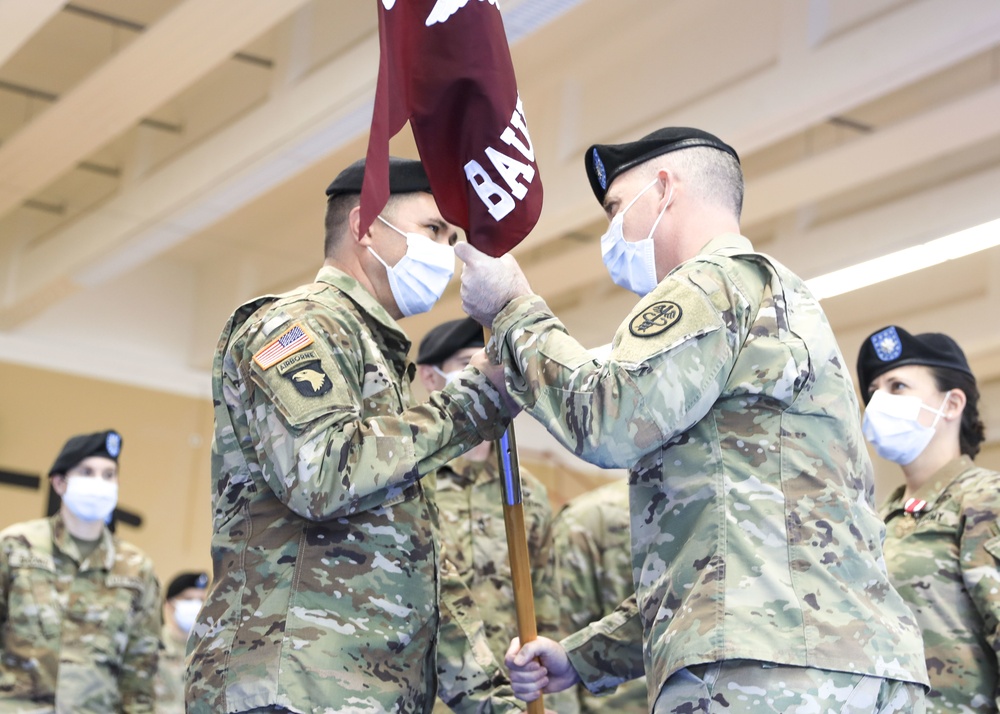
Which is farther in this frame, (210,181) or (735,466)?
(210,181)

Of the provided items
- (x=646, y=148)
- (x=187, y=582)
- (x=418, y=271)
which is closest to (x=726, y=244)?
(x=646, y=148)

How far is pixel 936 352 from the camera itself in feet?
11.8

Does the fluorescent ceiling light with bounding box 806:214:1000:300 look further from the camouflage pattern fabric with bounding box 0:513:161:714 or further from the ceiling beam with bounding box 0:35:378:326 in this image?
the camouflage pattern fabric with bounding box 0:513:161:714

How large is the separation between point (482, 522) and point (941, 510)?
1391mm

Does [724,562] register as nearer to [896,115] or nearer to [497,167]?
[497,167]

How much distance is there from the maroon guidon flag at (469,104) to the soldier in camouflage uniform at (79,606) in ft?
10.2

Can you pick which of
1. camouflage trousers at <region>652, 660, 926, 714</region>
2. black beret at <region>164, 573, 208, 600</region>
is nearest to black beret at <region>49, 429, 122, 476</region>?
black beret at <region>164, 573, 208, 600</region>

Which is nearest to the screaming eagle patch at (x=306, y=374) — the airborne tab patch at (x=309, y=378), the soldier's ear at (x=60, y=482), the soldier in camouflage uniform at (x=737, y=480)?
A: the airborne tab patch at (x=309, y=378)

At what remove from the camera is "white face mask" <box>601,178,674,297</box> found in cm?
228

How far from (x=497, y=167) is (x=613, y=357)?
63 centimetres

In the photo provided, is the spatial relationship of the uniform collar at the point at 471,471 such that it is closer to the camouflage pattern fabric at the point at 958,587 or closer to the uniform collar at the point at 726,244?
the camouflage pattern fabric at the point at 958,587

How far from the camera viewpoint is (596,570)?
12.5 ft

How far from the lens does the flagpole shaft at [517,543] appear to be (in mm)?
2449

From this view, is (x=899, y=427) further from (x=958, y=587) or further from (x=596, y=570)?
(x=596, y=570)
